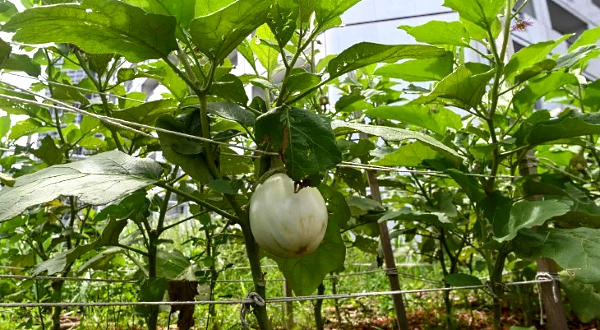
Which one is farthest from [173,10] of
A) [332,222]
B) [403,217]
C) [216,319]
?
[216,319]

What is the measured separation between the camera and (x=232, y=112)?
23.2 inches

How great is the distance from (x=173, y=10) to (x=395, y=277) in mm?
675

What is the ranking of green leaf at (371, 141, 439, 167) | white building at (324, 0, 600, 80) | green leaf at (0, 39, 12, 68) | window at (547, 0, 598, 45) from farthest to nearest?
1. window at (547, 0, 598, 45)
2. white building at (324, 0, 600, 80)
3. green leaf at (371, 141, 439, 167)
4. green leaf at (0, 39, 12, 68)

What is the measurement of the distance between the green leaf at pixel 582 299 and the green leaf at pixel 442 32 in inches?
18.1

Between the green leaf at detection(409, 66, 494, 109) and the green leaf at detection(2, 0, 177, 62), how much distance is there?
0.41 m

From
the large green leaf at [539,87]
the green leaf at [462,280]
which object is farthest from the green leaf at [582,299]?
the large green leaf at [539,87]

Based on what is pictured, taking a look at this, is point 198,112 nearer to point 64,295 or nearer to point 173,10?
point 173,10

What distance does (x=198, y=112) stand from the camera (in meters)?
0.62

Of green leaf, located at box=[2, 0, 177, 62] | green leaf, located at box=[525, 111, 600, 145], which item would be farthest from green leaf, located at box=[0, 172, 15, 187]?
green leaf, located at box=[525, 111, 600, 145]

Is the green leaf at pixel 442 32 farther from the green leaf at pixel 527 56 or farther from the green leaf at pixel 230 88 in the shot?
the green leaf at pixel 230 88

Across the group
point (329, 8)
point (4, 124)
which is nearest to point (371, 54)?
point (329, 8)

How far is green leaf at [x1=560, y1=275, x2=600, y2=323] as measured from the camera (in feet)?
2.71

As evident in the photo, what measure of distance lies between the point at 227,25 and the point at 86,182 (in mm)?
213

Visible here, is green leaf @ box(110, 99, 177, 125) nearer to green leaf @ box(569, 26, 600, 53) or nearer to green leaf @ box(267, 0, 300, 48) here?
green leaf @ box(267, 0, 300, 48)
